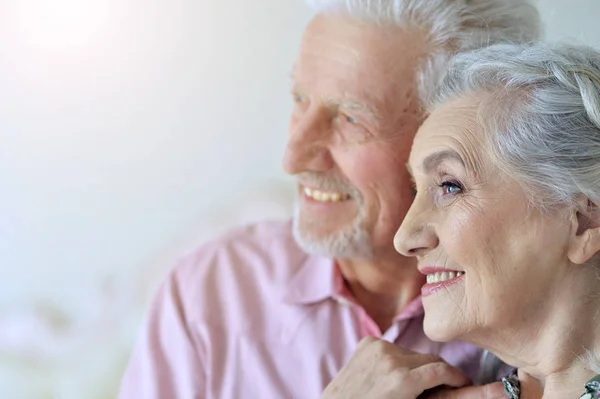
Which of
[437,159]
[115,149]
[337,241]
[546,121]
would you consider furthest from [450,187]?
[115,149]

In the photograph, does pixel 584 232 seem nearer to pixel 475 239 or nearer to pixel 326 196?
pixel 475 239

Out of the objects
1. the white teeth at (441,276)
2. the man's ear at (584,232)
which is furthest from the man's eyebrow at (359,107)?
the man's ear at (584,232)

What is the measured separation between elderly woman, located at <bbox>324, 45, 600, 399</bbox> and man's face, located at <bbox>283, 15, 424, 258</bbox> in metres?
0.27

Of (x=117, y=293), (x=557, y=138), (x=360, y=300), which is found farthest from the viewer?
(x=117, y=293)

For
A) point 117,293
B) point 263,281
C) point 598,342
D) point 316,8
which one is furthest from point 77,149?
point 598,342

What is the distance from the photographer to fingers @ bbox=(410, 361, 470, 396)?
1.36m

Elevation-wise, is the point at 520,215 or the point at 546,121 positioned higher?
the point at 546,121

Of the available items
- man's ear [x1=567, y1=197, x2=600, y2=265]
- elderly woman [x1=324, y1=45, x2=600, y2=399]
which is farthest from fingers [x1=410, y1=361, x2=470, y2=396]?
man's ear [x1=567, y1=197, x2=600, y2=265]

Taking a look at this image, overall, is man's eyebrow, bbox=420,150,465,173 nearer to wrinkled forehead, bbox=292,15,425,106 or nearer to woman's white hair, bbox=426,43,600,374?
woman's white hair, bbox=426,43,600,374

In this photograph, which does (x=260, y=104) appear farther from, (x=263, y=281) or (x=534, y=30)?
(x=534, y=30)

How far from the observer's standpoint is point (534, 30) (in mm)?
1611

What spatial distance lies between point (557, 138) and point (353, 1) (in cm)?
56

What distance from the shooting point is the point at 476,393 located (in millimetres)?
1351

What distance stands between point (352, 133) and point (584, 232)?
57cm
